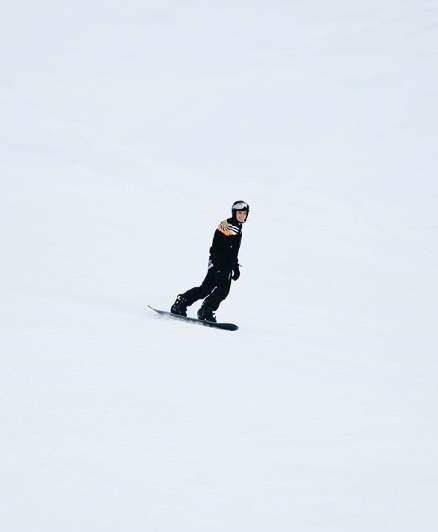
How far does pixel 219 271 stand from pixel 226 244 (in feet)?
1.16

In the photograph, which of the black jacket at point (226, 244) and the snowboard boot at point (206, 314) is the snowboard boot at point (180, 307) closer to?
the snowboard boot at point (206, 314)

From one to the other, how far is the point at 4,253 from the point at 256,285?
4.21 meters

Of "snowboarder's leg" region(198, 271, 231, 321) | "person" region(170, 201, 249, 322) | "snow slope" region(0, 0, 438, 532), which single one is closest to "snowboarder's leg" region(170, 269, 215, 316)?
"person" region(170, 201, 249, 322)

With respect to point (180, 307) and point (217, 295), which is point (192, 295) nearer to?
point (180, 307)

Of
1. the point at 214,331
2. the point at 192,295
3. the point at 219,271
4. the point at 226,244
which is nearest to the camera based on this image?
the point at 214,331

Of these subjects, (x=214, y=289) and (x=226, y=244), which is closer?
(x=226, y=244)

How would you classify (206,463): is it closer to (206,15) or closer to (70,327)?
(70,327)

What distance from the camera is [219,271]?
9.30 meters

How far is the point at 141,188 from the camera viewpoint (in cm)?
2005

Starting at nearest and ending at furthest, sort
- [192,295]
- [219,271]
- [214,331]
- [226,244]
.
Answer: [214,331] → [226,244] → [219,271] → [192,295]

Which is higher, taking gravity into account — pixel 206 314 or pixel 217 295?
pixel 217 295

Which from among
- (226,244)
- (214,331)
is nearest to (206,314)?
Result: (214,331)

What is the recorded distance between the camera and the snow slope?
5.14m

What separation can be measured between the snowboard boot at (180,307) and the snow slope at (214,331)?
1.33 feet
